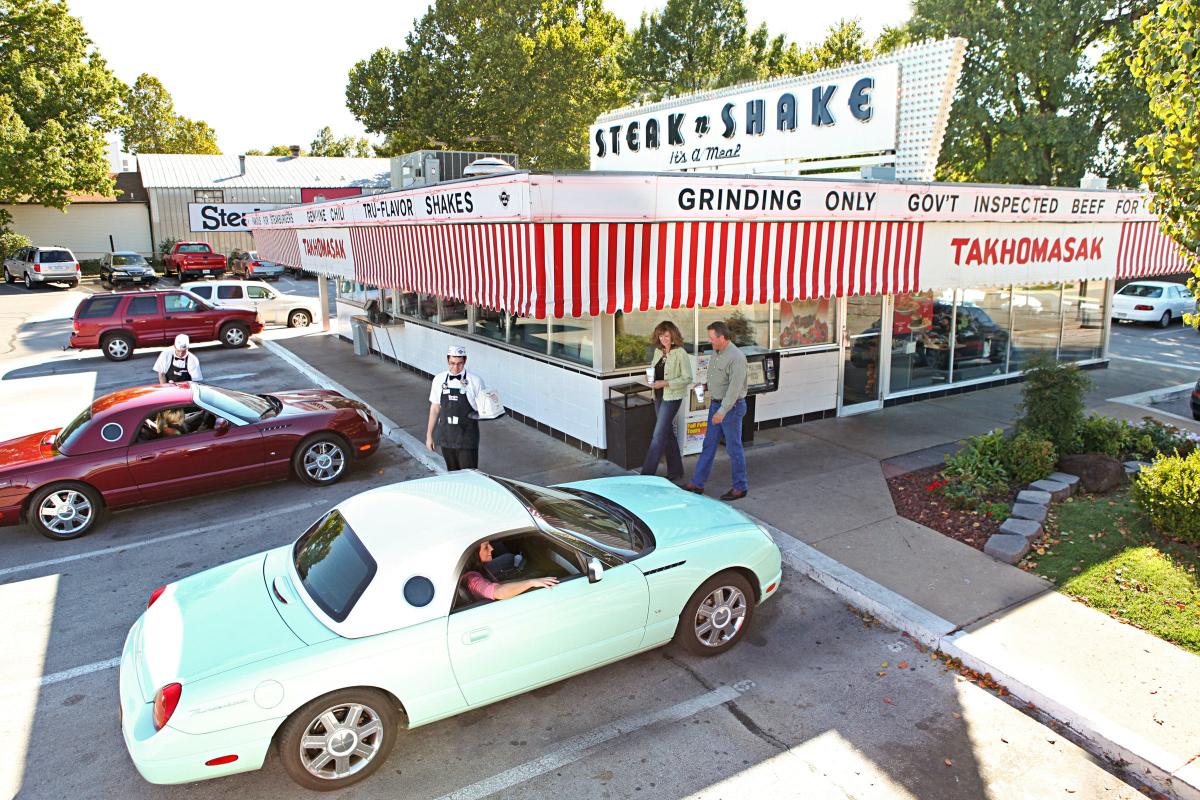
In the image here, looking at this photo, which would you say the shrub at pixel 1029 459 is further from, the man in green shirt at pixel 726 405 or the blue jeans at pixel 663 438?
the blue jeans at pixel 663 438

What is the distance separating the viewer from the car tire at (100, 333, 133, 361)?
59.3ft

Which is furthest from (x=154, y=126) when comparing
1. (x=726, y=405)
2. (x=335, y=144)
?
(x=726, y=405)

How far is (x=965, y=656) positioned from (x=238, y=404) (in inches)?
308

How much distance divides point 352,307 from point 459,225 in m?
11.6

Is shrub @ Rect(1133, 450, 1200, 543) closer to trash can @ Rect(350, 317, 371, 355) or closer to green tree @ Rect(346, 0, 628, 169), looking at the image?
trash can @ Rect(350, 317, 371, 355)

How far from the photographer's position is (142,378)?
16078 mm

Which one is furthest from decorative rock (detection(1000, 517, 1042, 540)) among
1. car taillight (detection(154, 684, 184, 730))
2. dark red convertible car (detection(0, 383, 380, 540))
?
dark red convertible car (detection(0, 383, 380, 540))

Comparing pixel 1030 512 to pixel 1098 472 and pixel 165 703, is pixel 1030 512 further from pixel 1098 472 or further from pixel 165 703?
pixel 165 703

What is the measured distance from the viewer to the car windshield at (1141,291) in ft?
74.1

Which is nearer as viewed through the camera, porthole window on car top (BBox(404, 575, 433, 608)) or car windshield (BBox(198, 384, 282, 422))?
porthole window on car top (BBox(404, 575, 433, 608))

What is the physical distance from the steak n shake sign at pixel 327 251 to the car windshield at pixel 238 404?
5291mm

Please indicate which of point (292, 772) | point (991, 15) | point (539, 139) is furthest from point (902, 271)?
point (539, 139)

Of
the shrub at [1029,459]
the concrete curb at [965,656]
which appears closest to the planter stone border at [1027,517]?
the shrub at [1029,459]

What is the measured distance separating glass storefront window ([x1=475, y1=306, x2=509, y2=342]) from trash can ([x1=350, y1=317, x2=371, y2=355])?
5.38 m
